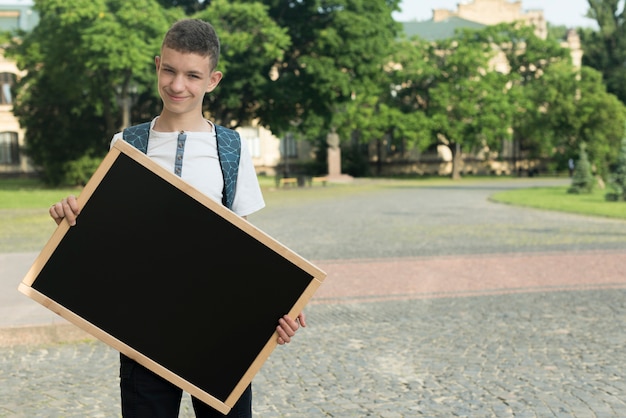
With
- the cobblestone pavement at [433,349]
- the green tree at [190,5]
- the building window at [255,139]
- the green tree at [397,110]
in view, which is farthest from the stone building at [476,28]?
the cobblestone pavement at [433,349]

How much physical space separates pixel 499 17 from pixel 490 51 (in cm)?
2418

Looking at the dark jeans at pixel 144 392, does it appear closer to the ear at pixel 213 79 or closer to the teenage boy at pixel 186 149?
the teenage boy at pixel 186 149

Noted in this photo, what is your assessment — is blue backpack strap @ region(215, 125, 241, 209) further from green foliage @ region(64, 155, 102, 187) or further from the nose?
green foliage @ region(64, 155, 102, 187)

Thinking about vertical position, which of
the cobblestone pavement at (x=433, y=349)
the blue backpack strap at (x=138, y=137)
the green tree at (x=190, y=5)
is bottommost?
the cobblestone pavement at (x=433, y=349)

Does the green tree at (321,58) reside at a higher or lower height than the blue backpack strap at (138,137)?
higher

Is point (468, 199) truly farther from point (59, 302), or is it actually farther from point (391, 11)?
point (59, 302)

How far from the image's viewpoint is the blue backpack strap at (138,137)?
282 centimetres

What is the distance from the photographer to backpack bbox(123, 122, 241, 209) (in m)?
2.83

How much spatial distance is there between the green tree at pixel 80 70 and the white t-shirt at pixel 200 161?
28388 mm

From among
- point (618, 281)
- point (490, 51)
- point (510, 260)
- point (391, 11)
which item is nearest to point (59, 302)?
point (618, 281)

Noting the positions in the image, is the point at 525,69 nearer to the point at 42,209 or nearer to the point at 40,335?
the point at 42,209

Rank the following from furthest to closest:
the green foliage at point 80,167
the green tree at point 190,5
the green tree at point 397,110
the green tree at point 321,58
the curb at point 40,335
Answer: the green tree at point 397,110 → the green foliage at point 80,167 → the green tree at point 190,5 → the green tree at point 321,58 → the curb at point 40,335

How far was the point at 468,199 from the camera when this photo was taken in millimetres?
30688

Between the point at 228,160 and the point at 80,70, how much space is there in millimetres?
33430
